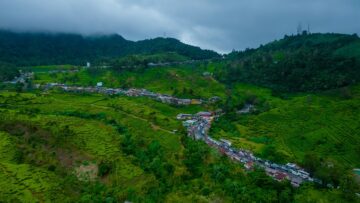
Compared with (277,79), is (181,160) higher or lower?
lower

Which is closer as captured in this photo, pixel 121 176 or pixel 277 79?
pixel 121 176

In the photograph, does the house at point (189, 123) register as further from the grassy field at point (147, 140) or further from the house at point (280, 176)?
the house at point (280, 176)

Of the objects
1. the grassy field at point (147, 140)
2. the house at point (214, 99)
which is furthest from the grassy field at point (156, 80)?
the house at point (214, 99)

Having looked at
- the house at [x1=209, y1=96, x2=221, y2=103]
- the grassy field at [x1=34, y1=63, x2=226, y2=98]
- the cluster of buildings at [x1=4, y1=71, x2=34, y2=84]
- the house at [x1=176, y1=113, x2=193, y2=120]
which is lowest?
the house at [x1=176, y1=113, x2=193, y2=120]

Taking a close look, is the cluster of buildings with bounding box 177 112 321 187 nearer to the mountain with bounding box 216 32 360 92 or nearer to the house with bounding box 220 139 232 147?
the house with bounding box 220 139 232 147

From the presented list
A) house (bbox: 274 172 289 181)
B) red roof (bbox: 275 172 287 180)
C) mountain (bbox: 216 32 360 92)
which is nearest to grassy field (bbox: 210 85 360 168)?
house (bbox: 274 172 289 181)

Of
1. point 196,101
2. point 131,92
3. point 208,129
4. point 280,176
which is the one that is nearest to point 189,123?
point 208,129

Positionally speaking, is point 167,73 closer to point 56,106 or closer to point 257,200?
point 56,106

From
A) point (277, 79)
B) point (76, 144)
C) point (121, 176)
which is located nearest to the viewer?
point (121, 176)

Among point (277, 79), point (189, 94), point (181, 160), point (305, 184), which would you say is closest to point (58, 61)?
point (189, 94)
